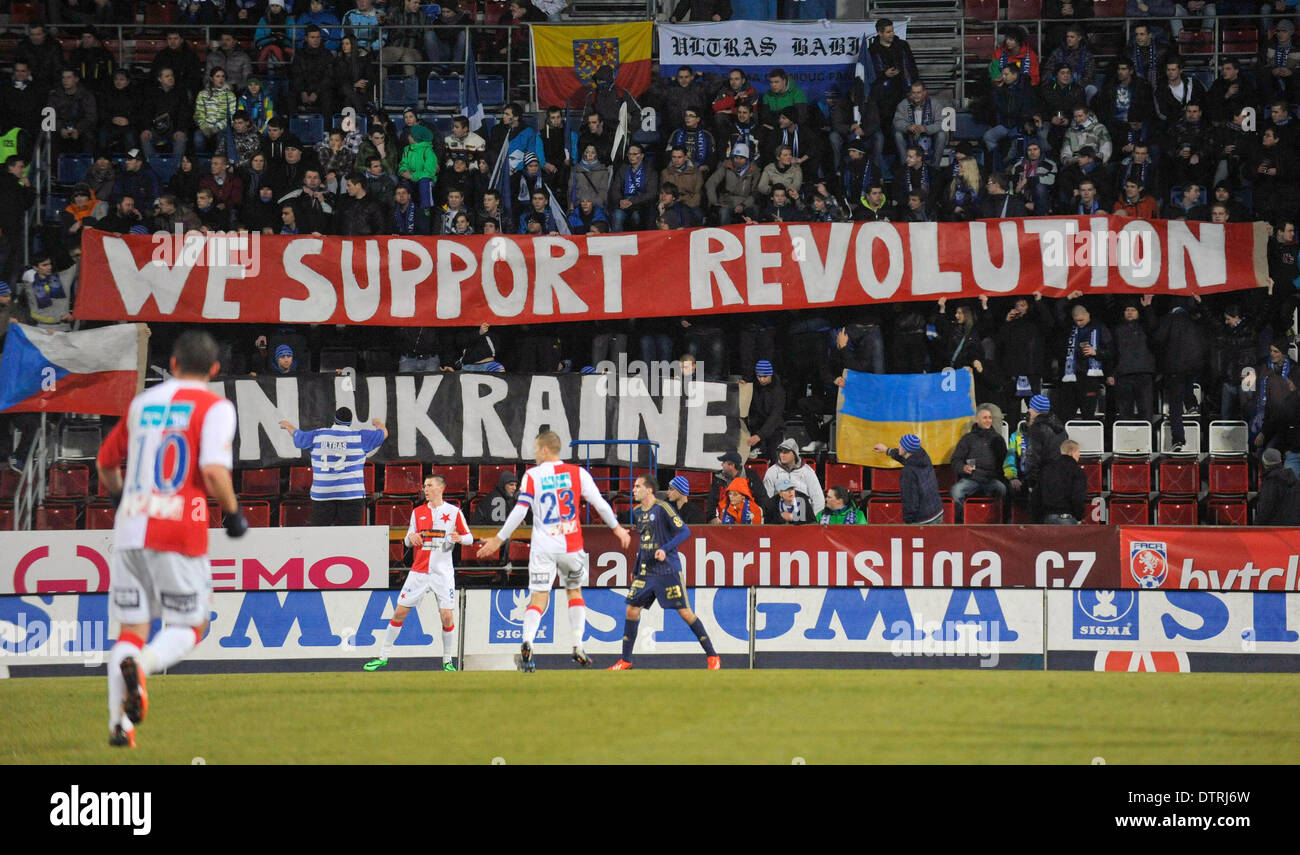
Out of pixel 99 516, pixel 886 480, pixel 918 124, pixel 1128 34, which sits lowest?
pixel 99 516

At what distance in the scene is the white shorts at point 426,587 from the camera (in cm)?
1753

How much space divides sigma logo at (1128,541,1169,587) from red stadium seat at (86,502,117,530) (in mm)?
14040

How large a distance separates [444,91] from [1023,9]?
1054cm

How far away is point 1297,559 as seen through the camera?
1997cm

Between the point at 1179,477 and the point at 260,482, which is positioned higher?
the point at 260,482

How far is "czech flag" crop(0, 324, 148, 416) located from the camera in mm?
21812

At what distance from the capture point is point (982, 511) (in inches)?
852

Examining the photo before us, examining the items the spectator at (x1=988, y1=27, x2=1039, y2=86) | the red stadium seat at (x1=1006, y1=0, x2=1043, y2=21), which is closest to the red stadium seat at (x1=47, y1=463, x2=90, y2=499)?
the spectator at (x1=988, y1=27, x2=1039, y2=86)

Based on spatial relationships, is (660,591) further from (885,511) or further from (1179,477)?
(1179,477)

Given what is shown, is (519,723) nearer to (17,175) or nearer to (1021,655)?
(1021,655)

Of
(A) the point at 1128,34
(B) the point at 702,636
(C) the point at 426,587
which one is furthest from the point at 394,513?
(A) the point at 1128,34

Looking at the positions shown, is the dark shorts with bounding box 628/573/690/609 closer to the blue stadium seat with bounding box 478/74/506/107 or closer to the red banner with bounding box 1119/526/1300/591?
the red banner with bounding box 1119/526/1300/591

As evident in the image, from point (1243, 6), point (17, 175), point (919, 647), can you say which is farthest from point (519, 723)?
point (1243, 6)

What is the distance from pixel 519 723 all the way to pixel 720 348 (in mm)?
12052
